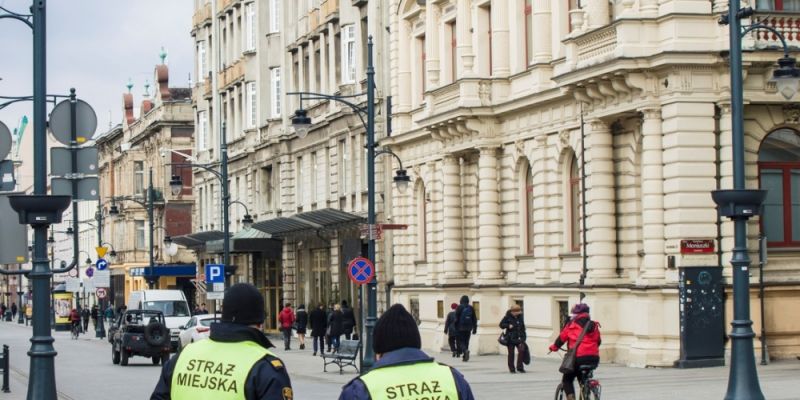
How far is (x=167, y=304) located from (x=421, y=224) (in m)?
10.7

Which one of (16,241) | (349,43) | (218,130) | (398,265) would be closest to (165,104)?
(218,130)

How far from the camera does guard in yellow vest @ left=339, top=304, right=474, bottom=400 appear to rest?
7.42m

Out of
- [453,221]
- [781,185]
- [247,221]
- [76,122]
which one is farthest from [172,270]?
[76,122]

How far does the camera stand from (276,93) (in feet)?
225

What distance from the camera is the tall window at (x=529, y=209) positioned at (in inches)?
1686

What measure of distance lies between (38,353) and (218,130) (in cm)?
6119

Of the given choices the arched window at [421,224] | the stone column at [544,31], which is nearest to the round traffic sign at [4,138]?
the stone column at [544,31]

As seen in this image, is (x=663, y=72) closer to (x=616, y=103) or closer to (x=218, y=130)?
(x=616, y=103)

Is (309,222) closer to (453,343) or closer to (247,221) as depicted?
(247,221)

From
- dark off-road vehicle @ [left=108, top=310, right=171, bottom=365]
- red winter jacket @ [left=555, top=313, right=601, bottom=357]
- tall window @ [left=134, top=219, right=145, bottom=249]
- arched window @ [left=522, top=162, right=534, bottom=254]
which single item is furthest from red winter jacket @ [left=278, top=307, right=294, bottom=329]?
tall window @ [left=134, top=219, right=145, bottom=249]

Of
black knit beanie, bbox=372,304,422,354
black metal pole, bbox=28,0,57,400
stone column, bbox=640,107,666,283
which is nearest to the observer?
black knit beanie, bbox=372,304,422,354

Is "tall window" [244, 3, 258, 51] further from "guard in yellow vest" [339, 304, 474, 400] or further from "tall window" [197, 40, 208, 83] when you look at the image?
"guard in yellow vest" [339, 304, 474, 400]

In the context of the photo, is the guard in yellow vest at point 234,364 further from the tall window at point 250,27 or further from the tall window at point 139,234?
the tall window at point 139,234

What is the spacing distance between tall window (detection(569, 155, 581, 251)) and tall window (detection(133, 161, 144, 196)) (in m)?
67.7
